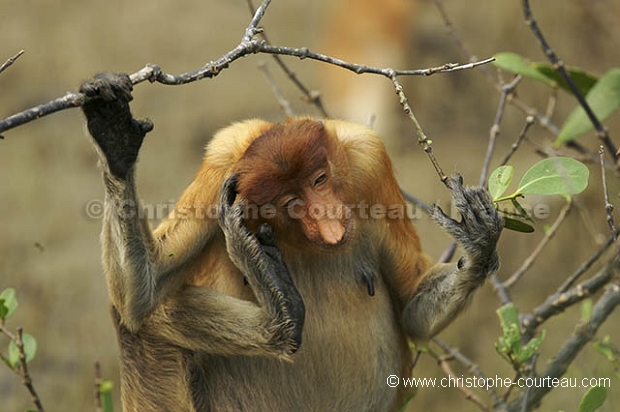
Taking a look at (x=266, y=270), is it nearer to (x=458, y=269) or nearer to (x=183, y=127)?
(x=458, y=269)

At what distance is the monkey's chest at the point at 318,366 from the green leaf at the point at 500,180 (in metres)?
1.06

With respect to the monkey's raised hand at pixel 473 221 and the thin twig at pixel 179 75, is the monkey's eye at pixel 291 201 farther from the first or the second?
the thin twig at pixel 179 75

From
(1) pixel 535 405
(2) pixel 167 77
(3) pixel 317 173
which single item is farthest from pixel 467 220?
(2) pixel 167 77

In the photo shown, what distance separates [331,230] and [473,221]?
0.48 metres

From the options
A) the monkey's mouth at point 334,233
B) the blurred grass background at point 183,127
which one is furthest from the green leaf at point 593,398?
the blurred grass background at point 183,127

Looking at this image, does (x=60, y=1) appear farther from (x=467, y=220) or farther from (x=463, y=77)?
(x=467, y=220)

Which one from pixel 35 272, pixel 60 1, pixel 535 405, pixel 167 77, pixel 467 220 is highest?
pixel 60 1

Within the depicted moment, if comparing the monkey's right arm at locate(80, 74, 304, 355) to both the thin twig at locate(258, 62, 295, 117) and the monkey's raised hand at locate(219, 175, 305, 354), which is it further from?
the thin twig at locate(258, 62, 295, 117)

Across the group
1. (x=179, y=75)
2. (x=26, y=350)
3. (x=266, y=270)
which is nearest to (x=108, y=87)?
(x=179, y=75)

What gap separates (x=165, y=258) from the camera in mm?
3119

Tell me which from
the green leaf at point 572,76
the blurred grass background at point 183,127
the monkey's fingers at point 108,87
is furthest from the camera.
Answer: the blurred grass background at point 183,127

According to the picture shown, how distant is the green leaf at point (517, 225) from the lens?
2.56 meters

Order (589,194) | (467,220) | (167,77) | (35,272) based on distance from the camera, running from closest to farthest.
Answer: (167,77)
(467,220)
(35,272)
(589,194)

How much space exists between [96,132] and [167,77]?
19.1 inches
